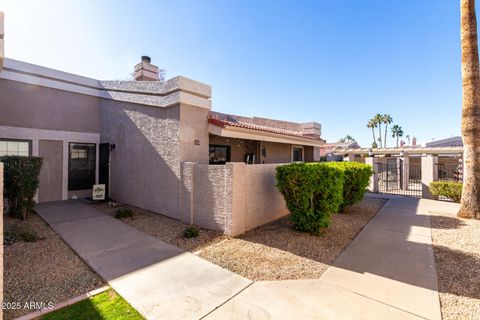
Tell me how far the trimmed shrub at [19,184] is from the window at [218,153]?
6.79m

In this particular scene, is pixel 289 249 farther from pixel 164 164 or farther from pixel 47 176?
pixel 47 176

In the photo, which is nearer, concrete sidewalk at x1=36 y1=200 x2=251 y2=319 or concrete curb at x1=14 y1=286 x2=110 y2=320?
concrete curb at x1=14 y1=286 x2=110 y2=320

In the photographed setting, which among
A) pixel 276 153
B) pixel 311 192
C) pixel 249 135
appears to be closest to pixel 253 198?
pixel 311 192

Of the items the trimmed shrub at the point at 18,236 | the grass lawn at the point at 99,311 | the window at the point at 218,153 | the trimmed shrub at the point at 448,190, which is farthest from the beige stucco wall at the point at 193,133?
the trimmed shrub at the point at 448,190

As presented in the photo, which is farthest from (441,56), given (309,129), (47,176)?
(47,176)

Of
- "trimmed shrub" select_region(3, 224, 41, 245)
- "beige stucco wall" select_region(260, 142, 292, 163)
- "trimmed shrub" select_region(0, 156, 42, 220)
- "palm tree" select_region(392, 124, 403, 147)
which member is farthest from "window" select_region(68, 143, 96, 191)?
"palm tree" select_region(392, 124, 403, 147)

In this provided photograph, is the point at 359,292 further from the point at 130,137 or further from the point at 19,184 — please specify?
the point at 19,184

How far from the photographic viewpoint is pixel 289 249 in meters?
5.41

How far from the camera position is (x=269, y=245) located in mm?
5668

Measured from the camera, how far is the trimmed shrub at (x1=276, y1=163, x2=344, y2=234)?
6.06 meters

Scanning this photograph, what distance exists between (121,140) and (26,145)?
13.6ft

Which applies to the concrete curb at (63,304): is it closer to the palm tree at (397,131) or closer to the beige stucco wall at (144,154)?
the beige stucco wall at (144,154)

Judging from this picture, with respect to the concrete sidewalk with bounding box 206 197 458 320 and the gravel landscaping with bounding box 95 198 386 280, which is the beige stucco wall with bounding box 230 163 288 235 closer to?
the gravel landscaping with bounding box 95 198 386 280

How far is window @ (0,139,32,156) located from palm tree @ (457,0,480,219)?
18502mm
